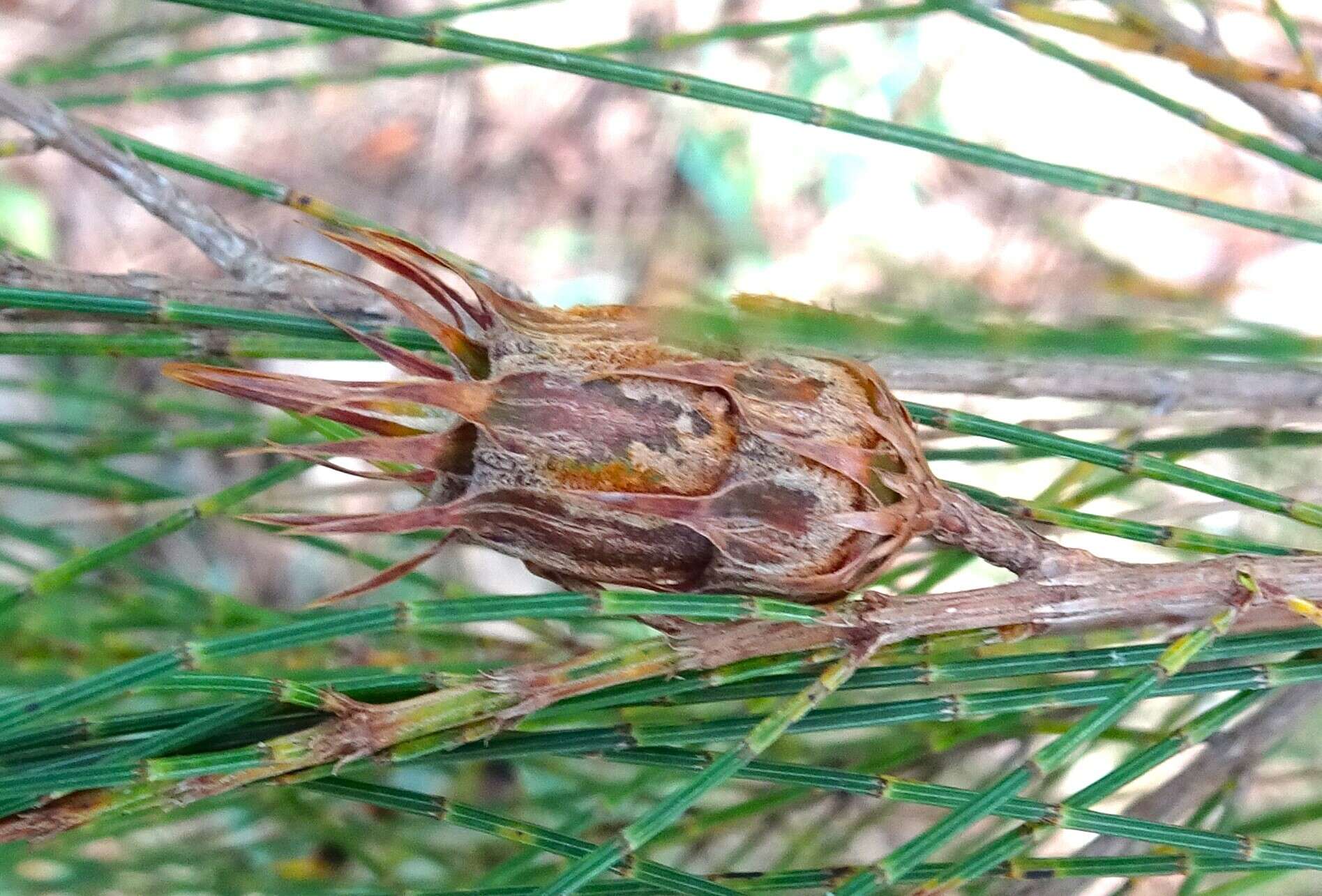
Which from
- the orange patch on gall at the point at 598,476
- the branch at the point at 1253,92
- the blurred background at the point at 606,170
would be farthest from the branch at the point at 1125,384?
the blurred background at the point at 606,170

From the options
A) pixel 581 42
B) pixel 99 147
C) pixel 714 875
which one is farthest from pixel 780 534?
pixel 581 42

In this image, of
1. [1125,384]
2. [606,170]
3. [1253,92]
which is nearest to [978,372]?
[1125,384]

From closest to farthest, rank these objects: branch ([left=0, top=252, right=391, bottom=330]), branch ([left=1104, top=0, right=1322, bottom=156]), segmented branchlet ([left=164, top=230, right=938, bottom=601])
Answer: segmented branchlet ([left=164, top=230, right=938, bottom=601]), branch ([left=0, top=252, right=391, bottom=330]), branch ([left=1104, top=0, right=1322, bottom=156])

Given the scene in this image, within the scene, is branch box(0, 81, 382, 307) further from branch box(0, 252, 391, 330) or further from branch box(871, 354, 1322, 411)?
branch box(871, 354, 1322, 411)

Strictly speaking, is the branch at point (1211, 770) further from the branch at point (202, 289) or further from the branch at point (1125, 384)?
the branch at point (202, 289)

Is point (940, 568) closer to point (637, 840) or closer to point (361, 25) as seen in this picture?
point (637, 840)

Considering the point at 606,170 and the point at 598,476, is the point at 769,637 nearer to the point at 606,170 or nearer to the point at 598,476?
the point at 598,476

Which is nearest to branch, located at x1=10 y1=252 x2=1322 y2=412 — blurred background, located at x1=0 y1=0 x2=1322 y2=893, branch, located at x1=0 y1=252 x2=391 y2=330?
branch, located at x1=0 y1=252 x2=391 y2=330
